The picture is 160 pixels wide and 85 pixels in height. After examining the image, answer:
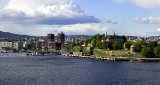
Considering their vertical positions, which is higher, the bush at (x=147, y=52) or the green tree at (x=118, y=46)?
the green tree at (x=118, y=46)

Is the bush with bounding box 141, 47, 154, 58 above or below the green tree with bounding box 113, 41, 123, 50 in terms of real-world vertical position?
below

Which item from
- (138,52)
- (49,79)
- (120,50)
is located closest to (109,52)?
(120,50)

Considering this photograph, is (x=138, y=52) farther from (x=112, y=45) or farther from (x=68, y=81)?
(x=68, y=81)

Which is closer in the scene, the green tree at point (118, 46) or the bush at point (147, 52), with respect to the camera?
the bush at point (147, 52)

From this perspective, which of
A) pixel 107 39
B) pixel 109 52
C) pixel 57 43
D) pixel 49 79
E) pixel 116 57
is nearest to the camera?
pixel 49 79

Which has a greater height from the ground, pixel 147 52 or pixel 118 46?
pixel 118 46

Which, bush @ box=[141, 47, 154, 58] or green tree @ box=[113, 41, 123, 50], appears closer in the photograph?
bush @ box=[141, 47, 154, 58]

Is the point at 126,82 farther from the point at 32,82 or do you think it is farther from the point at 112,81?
the point at 32,82

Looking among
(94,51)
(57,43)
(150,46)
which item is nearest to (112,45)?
(94,51)

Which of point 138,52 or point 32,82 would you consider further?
point 138,52

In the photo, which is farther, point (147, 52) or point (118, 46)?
point (118, 46)

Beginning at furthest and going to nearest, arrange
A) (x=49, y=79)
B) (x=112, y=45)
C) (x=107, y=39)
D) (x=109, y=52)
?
1. (x=107, y=39)
2. (x=112, y=45)
3. (x=109, y=52)
4. (x=49, y=79)
